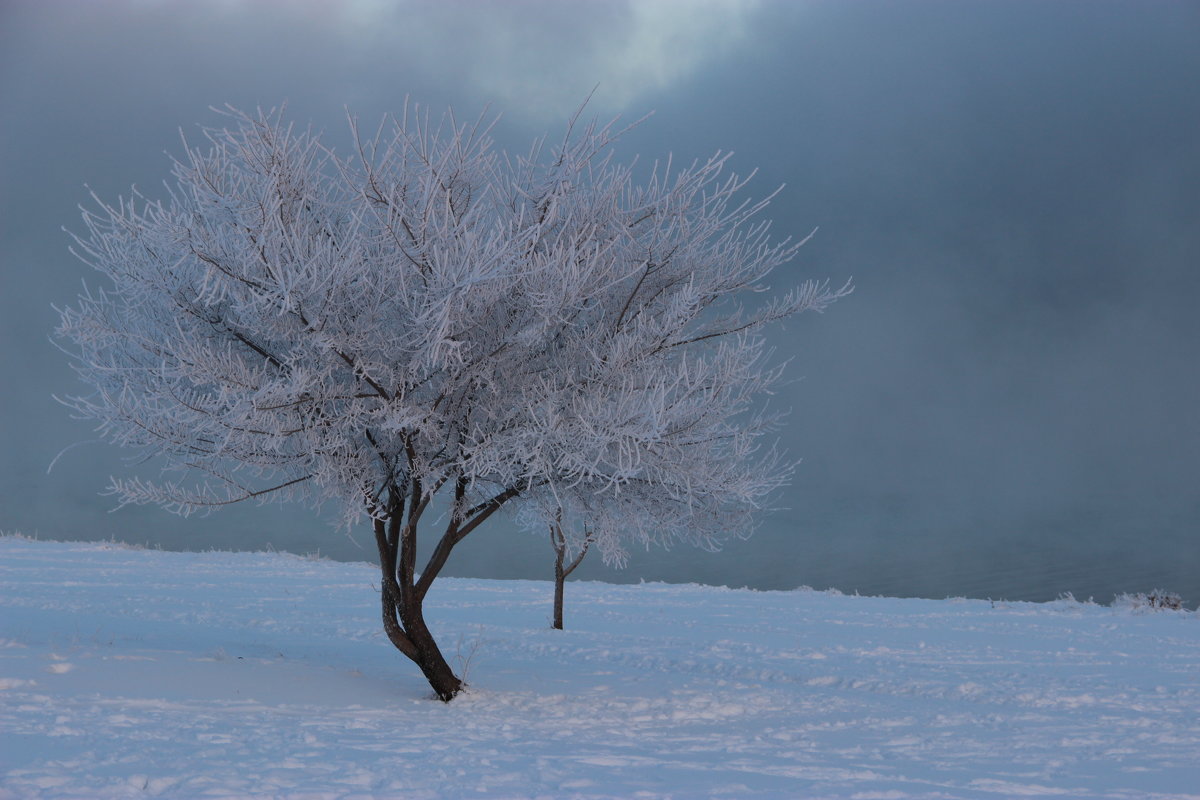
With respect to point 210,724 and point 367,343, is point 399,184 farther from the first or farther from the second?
point 210,724

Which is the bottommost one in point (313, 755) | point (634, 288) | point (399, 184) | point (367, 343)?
point (313, 755)

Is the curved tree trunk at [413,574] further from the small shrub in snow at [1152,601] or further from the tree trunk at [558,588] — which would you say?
the small shrub in snow at [1152,601]

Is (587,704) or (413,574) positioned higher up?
(413,574)

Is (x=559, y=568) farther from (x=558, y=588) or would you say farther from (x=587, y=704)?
(x=587, y=704)

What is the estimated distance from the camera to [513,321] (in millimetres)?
9969

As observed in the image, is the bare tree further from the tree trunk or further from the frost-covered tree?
the frost-covered tree

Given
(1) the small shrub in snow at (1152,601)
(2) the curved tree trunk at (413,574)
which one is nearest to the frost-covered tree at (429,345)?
(2) the curved tree trunk at (413,574)

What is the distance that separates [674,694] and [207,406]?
6160 mm

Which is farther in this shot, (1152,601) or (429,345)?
(1152,601)

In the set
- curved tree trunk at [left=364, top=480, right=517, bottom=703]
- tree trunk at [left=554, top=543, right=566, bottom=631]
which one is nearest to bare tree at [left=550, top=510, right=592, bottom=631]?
tree trunk at [left=554, top=543, right=566, bottom=631]

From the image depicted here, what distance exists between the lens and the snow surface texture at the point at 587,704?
23.7ft

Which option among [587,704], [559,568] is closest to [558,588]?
[559,568]

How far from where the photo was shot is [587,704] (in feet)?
35.4

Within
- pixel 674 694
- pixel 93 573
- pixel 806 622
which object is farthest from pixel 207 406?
pixel 93 573
